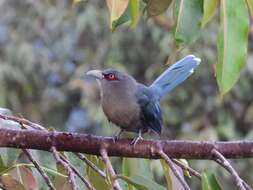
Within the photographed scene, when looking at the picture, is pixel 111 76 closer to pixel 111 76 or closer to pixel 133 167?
pixel 111 76

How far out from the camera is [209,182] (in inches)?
66.2

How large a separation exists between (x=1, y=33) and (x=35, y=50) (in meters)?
0.62

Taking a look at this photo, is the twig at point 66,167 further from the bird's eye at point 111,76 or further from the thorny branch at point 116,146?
the bird's eye at point 111,76

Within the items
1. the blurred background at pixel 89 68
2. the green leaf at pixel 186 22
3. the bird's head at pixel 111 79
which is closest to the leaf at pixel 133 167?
the green leaf at pixel 186 22

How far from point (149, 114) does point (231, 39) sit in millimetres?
789

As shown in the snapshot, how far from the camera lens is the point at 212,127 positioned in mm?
8969

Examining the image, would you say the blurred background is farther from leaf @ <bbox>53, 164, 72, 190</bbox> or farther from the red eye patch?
leaf @ <bbox>53, 164, 72, 190</bbox>

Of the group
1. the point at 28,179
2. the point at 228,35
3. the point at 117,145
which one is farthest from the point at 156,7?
the point at 28,179

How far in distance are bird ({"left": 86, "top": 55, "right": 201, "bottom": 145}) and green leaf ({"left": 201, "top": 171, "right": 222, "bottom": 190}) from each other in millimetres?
637

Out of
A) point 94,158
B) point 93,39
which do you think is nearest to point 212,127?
point 93,39

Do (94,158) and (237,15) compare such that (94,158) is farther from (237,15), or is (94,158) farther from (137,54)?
(137,54)

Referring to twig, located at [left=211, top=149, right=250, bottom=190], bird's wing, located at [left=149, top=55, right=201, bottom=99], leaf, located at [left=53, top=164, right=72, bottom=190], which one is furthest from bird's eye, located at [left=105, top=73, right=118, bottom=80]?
twig, located at [left=211, top=149, right=250, bottom=190]

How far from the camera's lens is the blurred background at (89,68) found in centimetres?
912

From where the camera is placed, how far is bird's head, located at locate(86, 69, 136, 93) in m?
2.59
